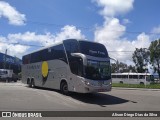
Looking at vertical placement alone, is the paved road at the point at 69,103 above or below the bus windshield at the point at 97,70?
below

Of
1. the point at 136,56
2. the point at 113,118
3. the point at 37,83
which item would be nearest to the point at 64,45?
the point at 37,83

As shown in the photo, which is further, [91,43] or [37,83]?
[37,83]

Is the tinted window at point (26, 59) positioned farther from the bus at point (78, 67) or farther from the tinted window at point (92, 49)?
the tinted window at point (92, 49)

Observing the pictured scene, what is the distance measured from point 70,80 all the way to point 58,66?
268 cm

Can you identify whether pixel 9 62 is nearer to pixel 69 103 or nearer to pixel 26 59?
pixel 26 59

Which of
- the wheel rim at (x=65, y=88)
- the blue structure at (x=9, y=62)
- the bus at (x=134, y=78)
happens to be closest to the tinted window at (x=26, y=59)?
the wheel rim at (x=65, y=88)

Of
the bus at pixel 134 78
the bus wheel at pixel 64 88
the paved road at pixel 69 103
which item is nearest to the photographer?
the paved road at pixel 69 103

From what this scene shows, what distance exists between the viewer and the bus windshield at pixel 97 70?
19.9 meters

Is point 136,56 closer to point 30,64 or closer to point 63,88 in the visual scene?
point 30,64

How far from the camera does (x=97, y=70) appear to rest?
2031 centimetres

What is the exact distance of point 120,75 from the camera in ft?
242

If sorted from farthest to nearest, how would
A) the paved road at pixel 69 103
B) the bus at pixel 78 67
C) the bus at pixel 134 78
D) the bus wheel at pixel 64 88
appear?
the bus at pixel 134 78
the bus wheel at pixel 64 88
the bus at pixel 78 67
the paved road at pixel 69 103

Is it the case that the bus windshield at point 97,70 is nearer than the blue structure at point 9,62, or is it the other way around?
the bus windshield at point 97,70

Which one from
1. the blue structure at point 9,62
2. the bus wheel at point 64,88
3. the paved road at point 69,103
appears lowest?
the paved road at point 69,103
